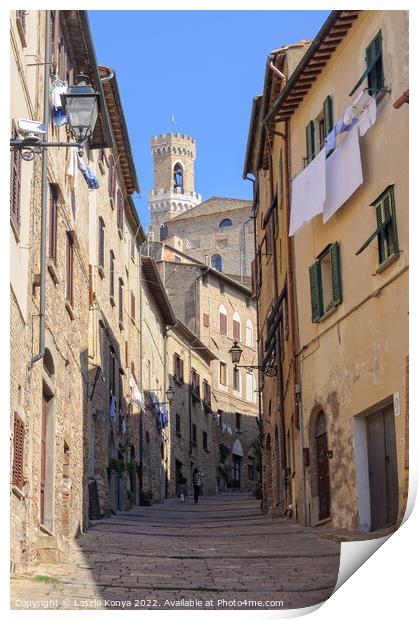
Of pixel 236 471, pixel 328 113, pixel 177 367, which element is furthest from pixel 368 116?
pixel 236 471

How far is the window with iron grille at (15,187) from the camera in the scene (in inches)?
361

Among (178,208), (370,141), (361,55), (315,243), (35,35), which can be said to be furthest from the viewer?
(178,208)

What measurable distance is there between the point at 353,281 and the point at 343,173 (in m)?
1.22

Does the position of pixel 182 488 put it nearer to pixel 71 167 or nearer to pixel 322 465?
pixel 322 465

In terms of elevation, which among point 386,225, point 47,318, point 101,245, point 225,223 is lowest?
point 47,318

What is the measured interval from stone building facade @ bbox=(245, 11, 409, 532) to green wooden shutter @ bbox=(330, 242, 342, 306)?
0.08 feet

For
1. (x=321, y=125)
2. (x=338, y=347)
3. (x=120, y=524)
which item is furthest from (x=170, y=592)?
(x=120, y=524)

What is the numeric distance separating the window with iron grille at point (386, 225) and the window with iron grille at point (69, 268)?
3807 millimetres

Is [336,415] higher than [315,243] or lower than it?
lower

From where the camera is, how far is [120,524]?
17562 millimetres

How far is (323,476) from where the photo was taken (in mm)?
14836

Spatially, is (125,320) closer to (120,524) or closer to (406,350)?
(120,524)

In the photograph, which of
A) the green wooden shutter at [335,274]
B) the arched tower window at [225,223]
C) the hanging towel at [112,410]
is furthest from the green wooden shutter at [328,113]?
the arched tower window at [225,223]

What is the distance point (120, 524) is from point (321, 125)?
278 inches
